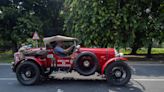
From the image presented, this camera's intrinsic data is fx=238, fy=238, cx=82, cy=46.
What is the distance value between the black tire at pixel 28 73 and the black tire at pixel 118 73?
2.40 meters

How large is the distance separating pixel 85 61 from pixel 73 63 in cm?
42

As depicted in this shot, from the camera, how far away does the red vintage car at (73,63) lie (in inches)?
318

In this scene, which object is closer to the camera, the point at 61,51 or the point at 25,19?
the point at 61,51

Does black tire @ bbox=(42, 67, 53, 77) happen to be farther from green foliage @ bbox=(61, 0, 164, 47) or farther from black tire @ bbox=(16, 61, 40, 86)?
green foliage @ bbox=(61, 0, 164, 47)

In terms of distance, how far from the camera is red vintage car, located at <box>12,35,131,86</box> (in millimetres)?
8070

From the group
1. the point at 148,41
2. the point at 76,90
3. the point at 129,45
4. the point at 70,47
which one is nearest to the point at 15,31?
the point at 129,45

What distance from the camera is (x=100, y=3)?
16078 mm

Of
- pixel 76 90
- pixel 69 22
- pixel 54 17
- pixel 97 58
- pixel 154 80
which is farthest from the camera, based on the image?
pixel 54 17

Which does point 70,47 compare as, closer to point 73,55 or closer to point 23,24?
point 73,55

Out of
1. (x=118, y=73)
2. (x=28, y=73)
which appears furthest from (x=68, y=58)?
(x=118, y=73)

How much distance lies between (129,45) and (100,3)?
3.50 metres

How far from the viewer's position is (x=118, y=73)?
8133mm

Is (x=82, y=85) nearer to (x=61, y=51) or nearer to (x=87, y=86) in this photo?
(x=87, y=86)

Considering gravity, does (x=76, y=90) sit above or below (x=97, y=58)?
below
